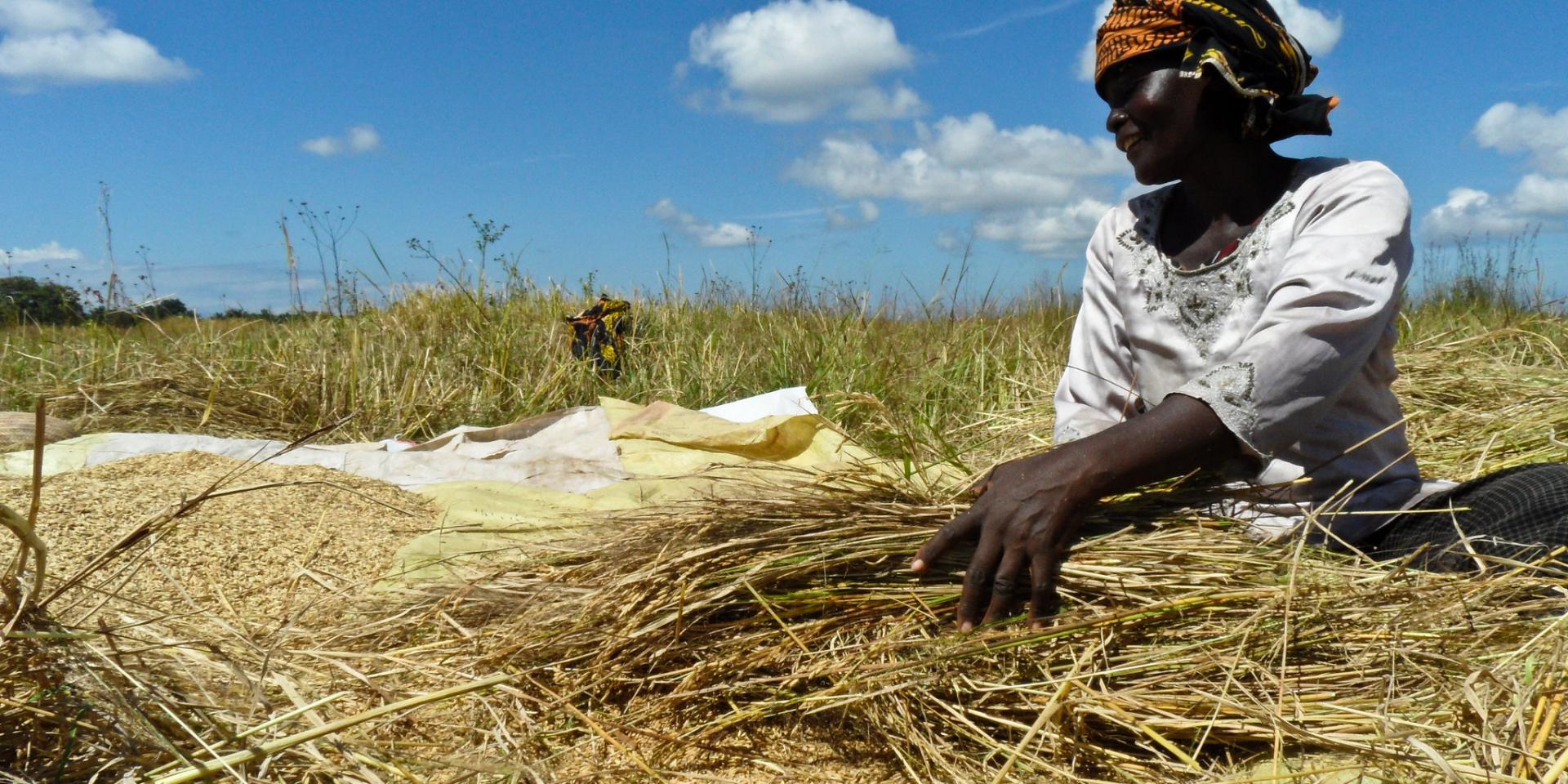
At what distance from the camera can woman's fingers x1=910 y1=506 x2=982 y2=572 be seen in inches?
56.5

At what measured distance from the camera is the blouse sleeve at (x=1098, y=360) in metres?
2.09

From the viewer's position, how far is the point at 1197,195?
2047 mm

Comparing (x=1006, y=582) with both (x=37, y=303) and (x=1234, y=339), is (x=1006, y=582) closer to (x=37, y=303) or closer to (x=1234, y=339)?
(x=1234, y=339)

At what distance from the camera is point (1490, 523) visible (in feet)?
5.58

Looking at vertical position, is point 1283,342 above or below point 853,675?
above

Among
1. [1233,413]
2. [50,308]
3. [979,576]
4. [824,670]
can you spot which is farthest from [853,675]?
[50,308]

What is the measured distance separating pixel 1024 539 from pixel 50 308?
6.43 m

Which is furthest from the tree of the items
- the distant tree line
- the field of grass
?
the field of grass

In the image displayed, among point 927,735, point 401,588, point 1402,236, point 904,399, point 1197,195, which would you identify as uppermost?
point 1197,195

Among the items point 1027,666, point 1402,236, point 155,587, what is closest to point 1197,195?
point 1402,236

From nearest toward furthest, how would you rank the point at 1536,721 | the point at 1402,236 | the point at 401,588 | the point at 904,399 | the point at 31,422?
the point at 1536,721 < the point at 1402,236 < the point at 401,588 < the point at 31,422 < the point at 904,399

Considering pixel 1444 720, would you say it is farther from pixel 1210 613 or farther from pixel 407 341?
pixel 407 341

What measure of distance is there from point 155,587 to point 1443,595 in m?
2.32

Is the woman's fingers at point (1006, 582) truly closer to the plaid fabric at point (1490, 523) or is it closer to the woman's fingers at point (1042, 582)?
the woman's fingers at point (1042, 582)
